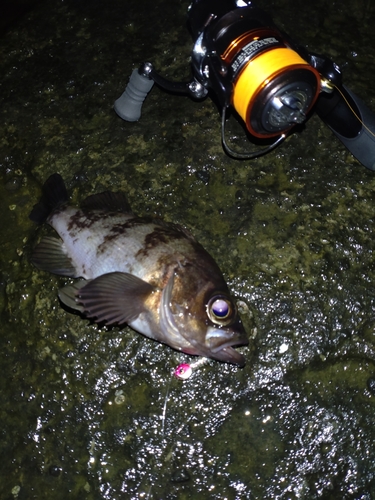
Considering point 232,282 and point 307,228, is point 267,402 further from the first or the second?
point 307,228

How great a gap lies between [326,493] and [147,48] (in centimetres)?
361

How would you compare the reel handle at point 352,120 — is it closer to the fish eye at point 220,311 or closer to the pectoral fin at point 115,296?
the fish eye at point 220,311

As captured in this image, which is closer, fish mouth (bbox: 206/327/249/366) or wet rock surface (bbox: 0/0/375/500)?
fish mouth (bbox: 206/327/249/366)

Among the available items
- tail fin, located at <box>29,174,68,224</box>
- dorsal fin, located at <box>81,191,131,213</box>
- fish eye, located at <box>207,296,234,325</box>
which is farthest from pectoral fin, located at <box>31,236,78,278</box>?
fish eye, located at <box>207,296,234,325</box>

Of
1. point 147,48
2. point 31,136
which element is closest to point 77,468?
point 31,136

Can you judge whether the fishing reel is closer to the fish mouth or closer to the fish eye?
the fish eye

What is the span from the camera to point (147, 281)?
2.78 metres

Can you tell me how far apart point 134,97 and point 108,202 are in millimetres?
841

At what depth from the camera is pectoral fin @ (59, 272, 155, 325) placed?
2688 mm

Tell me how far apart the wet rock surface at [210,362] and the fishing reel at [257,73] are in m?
0.51

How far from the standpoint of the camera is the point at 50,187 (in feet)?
11.1

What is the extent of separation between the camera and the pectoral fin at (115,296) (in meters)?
2.69

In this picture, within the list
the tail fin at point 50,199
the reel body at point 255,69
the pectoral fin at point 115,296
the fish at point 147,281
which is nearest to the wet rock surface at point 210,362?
the tail fin at point 50,199

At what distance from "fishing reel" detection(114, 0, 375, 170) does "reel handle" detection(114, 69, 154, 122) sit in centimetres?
9
